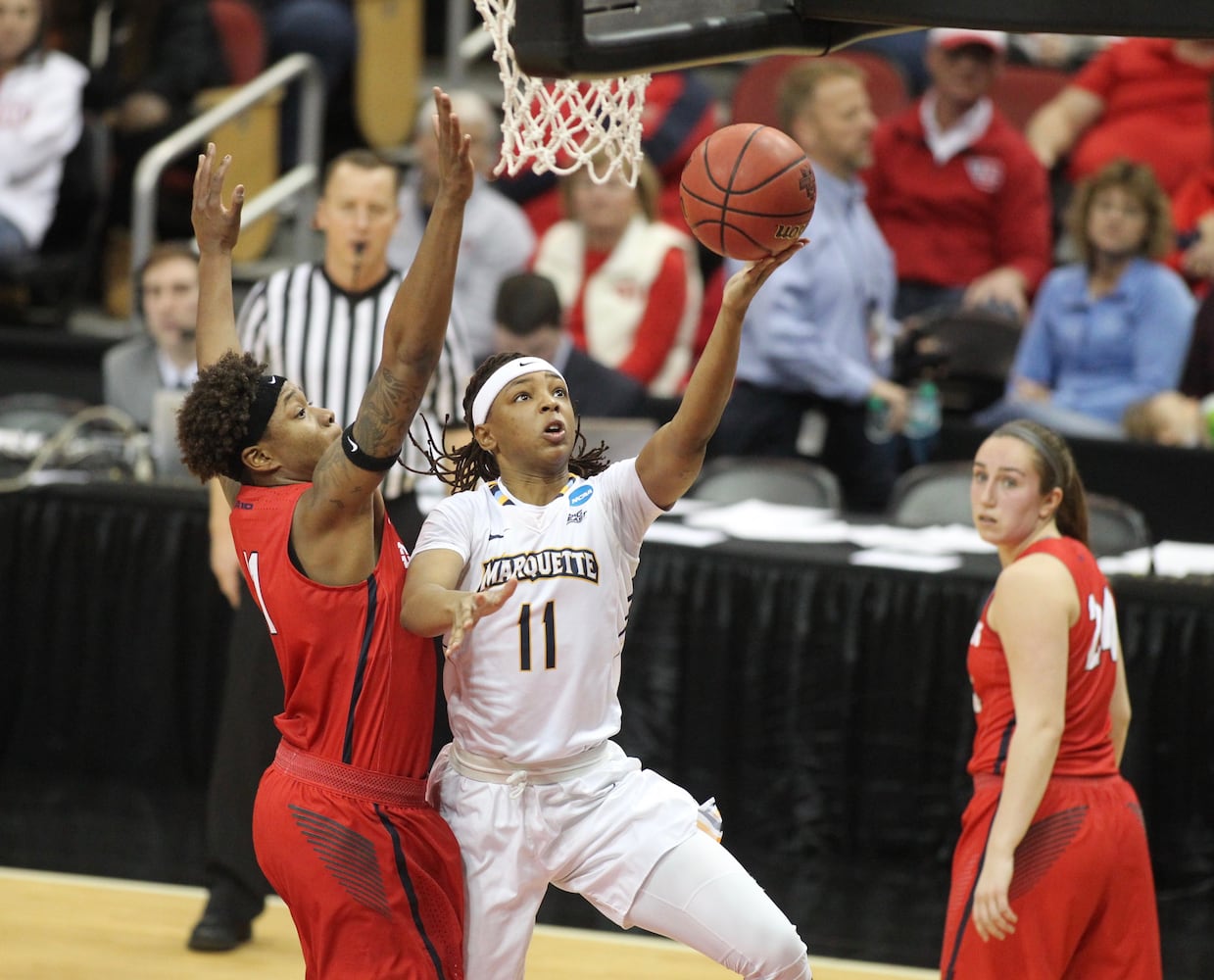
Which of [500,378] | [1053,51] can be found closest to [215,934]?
[500,378]

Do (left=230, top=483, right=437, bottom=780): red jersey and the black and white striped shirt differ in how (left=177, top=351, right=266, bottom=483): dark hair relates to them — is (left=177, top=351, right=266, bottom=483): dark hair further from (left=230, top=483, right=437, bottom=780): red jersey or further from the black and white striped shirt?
the black and white striped shirt

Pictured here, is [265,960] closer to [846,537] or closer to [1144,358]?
[846,537]

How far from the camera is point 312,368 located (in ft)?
16.9

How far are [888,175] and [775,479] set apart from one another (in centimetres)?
215

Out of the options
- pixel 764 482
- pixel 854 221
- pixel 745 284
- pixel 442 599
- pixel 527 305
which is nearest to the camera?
pixel 442 599

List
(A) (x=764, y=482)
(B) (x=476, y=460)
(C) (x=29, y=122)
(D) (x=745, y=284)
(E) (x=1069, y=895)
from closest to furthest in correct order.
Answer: (D) (x=745, y=284)
(E) (x=1069, y=895)
(B) (x=476, y=460)
(A) (x=764, y=482)
(C) (x=29, y=122)

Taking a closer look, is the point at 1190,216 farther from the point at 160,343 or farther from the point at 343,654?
the point at 343,654

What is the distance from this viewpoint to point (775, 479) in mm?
7418

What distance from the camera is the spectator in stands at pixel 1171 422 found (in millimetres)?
7637

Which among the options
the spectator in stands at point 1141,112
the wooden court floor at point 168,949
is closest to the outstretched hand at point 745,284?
the wooden court floor at point 168,949

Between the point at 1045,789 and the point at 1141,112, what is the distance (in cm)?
620

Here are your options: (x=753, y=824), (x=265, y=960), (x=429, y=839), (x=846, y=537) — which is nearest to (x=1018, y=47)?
(x=846, y=537)

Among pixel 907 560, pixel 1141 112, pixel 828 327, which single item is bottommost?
pixel 907 560

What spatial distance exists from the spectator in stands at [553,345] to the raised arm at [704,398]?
294 cm
